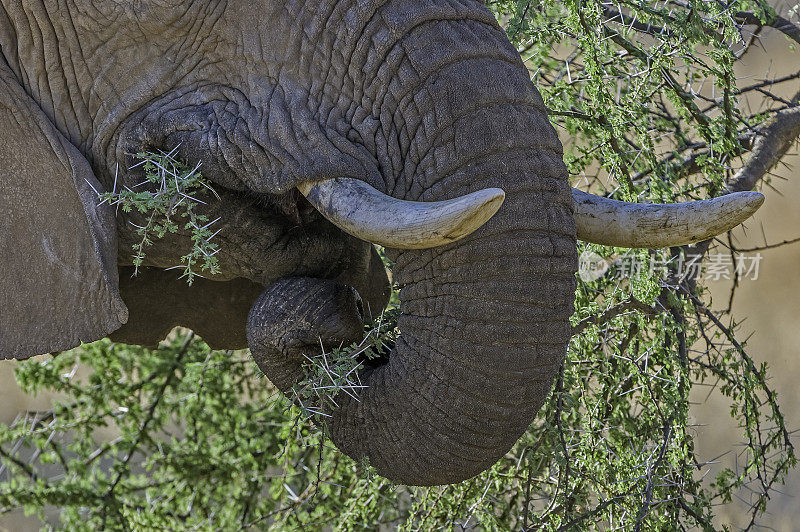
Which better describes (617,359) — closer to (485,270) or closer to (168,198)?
(485,270)

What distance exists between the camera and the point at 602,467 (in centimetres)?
280

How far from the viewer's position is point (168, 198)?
84.5 inches

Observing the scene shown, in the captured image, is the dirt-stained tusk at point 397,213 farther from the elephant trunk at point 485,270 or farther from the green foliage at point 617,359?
the green foliage at point 617,359

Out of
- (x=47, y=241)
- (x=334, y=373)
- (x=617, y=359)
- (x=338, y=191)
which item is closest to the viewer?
(x=338, y=191)

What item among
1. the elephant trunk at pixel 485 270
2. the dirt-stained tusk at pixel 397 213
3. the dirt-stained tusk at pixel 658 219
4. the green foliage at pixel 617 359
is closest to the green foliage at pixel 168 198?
the green foliage at pixel 617 359

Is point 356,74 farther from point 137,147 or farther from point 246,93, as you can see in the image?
point 137,147

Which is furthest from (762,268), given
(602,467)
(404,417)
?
(404,417)

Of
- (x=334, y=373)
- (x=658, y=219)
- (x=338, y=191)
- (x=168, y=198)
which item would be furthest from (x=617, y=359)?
(x=168, y=198)

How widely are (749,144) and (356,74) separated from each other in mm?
1742

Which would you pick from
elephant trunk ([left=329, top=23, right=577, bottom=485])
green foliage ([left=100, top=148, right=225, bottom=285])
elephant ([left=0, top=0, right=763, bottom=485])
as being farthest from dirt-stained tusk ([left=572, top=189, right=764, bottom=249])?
green foliage ([left=100, top=148, right=225, bottom=285])

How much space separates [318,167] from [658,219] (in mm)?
654

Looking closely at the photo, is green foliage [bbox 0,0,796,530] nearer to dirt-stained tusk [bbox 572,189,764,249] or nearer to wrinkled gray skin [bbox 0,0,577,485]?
wrinkled gray skin [bbox 0,0,577,485]

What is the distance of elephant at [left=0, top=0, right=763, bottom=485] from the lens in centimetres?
195

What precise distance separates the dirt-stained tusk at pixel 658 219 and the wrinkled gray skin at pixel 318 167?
0.48 feet
